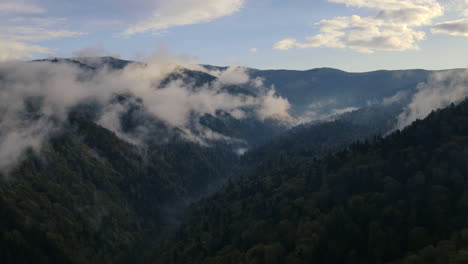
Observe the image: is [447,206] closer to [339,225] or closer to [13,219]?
[339,225]

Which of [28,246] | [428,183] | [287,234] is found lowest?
[28,246]

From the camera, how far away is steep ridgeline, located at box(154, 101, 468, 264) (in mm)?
128875

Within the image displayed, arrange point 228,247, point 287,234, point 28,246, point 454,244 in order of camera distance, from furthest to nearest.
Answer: point 28,246 < point 228,247 < point 287,234 < point 454,244

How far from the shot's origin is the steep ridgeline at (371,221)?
12888cm

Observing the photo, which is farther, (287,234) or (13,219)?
(13,219)

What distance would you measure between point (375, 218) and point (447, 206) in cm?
2575

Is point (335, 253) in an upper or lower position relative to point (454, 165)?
lower

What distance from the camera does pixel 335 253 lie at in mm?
134750

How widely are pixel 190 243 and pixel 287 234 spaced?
58006 mm

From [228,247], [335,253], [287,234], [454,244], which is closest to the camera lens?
[454,244]

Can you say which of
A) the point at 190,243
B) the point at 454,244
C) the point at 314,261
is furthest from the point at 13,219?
the point at 454,244

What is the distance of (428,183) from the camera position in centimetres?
16462

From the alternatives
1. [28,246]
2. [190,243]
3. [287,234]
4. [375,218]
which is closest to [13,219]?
[28,246]

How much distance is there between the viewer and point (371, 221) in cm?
14388
